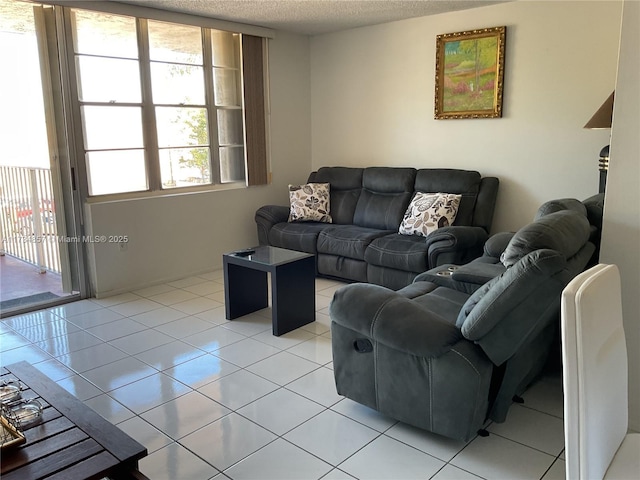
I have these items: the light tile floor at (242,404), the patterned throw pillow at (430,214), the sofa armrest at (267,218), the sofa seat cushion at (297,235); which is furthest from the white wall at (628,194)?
the sofa armrest at (267,218)

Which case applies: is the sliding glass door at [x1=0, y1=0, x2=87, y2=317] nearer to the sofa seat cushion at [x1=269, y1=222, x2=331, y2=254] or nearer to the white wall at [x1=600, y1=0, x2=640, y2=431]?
the sofa seat cushion at [x1=269, y1=222, x2=331, y2=254]

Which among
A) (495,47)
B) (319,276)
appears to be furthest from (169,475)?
(495,47)

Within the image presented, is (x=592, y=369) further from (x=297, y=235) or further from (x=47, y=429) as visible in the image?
(x=297, y=235)

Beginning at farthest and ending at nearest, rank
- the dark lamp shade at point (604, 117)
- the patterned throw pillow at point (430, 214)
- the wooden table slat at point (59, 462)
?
1. the patterned throw pillow at point (430, 214)
2. the dark lamp shade at point (604, 117)
3. the wooden table slat at point (59, 462)

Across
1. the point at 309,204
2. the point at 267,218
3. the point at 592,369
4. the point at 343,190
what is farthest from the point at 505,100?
the point at 592,369

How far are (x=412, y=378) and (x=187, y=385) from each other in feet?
4.18

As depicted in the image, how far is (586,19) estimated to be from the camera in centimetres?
385

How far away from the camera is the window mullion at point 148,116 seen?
4383 mm

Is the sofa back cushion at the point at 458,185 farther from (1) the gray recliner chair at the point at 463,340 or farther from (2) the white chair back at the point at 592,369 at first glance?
(2) the white chair back at the point at 592,369

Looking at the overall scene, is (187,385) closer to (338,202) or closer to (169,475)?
(169,475)

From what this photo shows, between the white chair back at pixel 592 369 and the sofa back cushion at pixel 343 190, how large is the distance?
3.83m

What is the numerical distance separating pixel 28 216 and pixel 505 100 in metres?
4.63

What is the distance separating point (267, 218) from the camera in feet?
16.4

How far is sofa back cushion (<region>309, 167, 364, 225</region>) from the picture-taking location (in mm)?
5062
